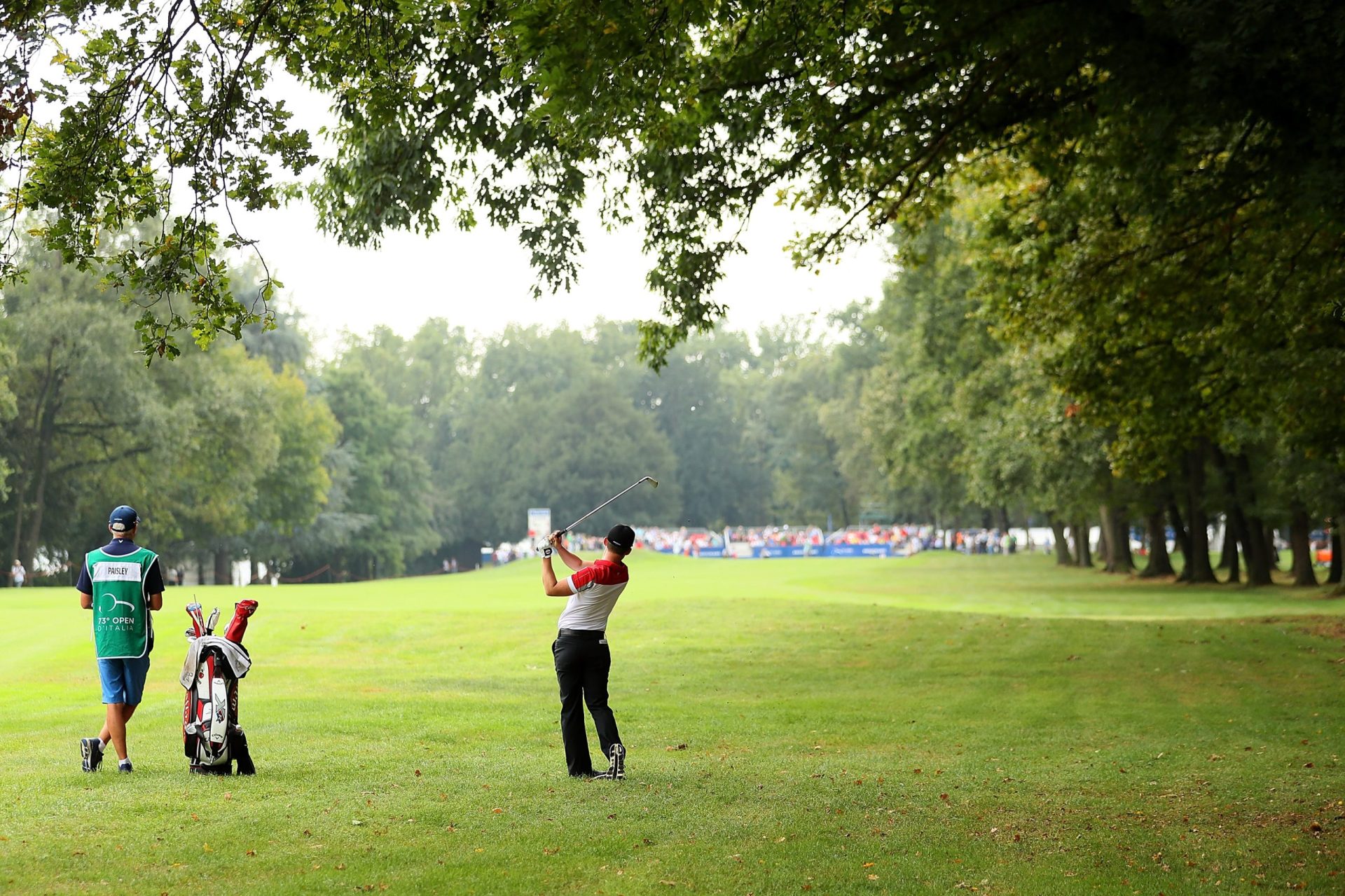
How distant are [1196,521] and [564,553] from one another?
3660cm

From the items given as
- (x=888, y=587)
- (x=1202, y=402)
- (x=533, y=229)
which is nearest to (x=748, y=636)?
(x=1202, y=402)

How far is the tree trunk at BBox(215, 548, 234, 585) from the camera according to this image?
78062 millimetres

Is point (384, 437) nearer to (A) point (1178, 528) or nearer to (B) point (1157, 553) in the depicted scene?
(B) point (1157, 553)

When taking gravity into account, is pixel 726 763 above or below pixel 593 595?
below

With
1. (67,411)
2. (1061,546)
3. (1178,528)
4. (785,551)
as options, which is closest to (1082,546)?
(1061,546)

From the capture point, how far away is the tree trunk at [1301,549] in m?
39.8

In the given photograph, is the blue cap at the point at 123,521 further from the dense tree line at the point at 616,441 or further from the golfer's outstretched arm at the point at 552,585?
the dense tree line at the point at 616,441

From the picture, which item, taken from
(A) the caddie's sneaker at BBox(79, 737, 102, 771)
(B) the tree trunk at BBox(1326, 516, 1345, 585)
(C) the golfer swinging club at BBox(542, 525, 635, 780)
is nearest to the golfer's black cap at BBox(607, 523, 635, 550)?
(C) the golfer swinging club at BBox(542, 525, 635, 780)

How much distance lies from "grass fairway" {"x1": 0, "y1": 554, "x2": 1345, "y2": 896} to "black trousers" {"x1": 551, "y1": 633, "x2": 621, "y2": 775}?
0.38 m

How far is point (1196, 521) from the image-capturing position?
4294 cm

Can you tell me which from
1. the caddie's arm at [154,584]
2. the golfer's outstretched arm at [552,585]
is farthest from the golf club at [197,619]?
the golfer's outstretched arm at [552,585]

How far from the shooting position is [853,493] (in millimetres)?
118938

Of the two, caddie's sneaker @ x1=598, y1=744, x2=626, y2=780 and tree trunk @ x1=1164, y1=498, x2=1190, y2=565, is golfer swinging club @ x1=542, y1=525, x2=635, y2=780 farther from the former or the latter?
tree trunk @ x1=1164, y1=498, x2=1190, y2=565

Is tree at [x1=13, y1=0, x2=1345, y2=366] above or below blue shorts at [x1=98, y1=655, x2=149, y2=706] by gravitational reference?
above
